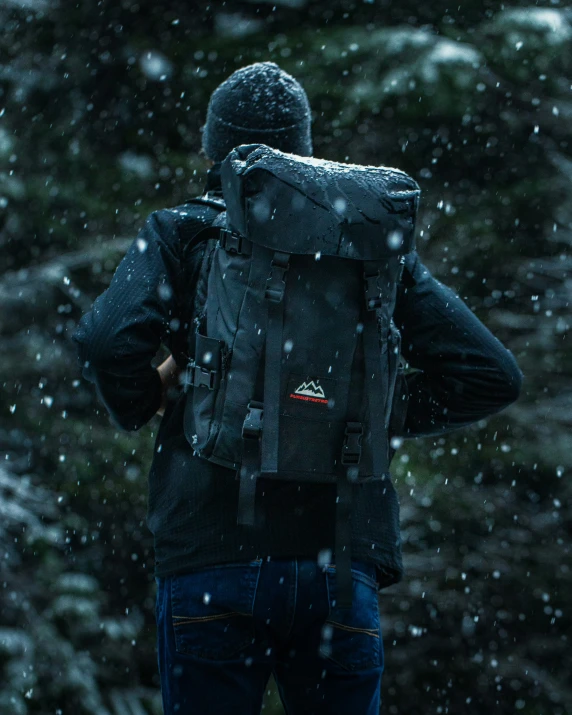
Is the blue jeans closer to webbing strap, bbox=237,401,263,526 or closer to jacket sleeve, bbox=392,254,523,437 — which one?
webbing strap, bbox=237,401,263,526

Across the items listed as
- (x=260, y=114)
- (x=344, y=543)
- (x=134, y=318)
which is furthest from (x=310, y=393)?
(x=260, y=114)

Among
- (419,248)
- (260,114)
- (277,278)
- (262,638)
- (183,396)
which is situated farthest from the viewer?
(419,248)

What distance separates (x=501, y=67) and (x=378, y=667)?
5655 mm

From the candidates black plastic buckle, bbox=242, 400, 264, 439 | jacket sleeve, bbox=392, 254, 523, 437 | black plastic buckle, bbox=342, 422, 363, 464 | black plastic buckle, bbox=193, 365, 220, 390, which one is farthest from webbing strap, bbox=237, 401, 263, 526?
jacket sleeve, bbox=392, 254, 523, 437

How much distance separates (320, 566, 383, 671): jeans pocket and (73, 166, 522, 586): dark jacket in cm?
7

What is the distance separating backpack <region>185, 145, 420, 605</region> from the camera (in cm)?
195

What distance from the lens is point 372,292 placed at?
200 centimetres

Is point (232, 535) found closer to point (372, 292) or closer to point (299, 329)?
point (299, 329)

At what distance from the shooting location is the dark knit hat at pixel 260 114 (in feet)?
7.98

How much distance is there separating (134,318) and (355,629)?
0.94 meters

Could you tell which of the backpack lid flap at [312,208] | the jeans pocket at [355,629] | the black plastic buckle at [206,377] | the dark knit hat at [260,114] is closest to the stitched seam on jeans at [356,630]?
the jeans pocket at [355,629]

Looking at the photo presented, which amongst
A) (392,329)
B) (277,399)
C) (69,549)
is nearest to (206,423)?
(277,399)

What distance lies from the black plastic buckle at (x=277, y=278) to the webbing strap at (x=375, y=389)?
0.23 m

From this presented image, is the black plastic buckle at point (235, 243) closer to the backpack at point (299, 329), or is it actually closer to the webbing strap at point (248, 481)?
the backpack at point (299, 329)
